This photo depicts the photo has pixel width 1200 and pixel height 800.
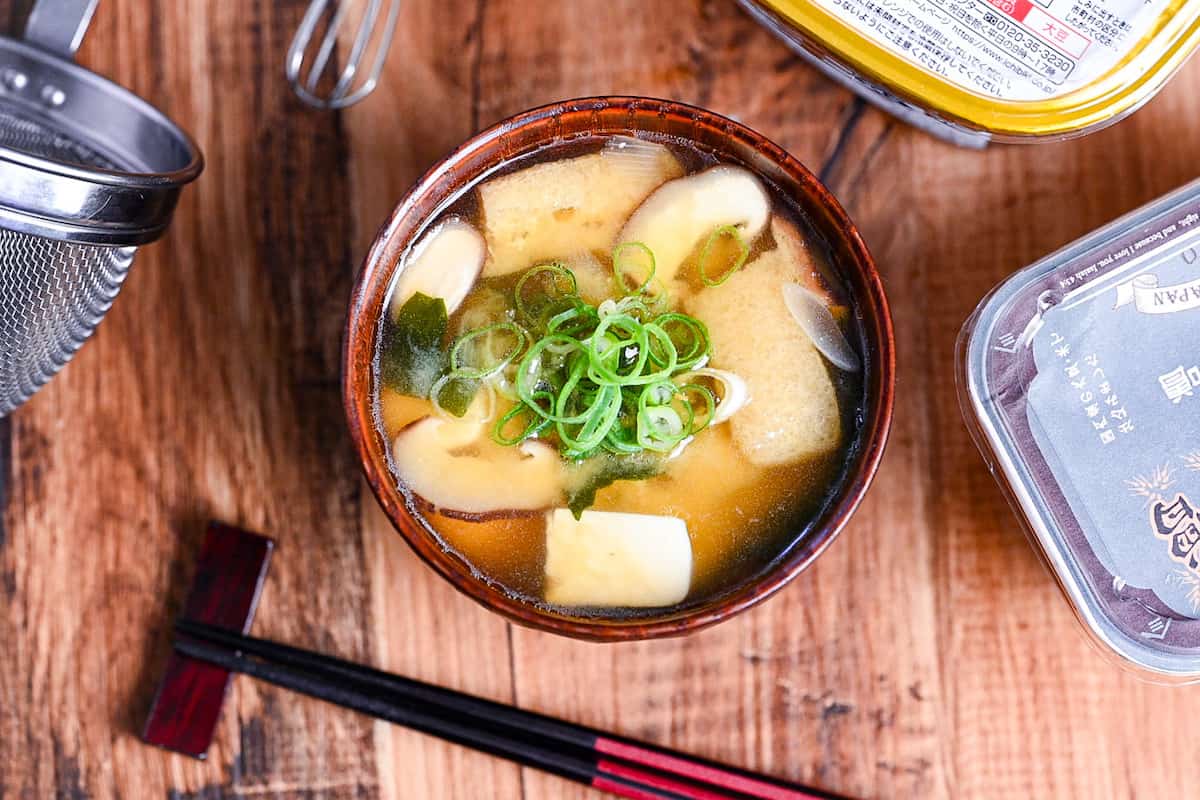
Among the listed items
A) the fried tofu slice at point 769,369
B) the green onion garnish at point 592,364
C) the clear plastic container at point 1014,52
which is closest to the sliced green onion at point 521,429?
the green onion garnish at point 592,364

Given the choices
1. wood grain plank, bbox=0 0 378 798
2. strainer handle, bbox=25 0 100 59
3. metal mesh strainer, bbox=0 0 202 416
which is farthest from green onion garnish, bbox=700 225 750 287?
strainer handle, bbox=25 0 100 59

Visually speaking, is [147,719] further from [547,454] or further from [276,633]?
[547,454]

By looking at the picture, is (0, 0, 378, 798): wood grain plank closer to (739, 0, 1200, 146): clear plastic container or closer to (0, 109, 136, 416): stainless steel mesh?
(0, 109, 136, 416): stainless steel mesh

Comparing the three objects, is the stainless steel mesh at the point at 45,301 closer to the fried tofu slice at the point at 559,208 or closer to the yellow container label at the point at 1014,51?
the fried tofu slice at the point at 559,208

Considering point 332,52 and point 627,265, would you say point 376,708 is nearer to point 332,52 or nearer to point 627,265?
point 627,265

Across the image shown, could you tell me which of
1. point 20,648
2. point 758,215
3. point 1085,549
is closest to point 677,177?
point 758,215

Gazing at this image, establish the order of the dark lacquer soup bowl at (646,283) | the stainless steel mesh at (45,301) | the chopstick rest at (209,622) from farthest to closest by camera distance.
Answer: the chopstick rest at (209,622), the stainless steel mesh at (45,301), the dark lacquer soup bowl at (646,283)
